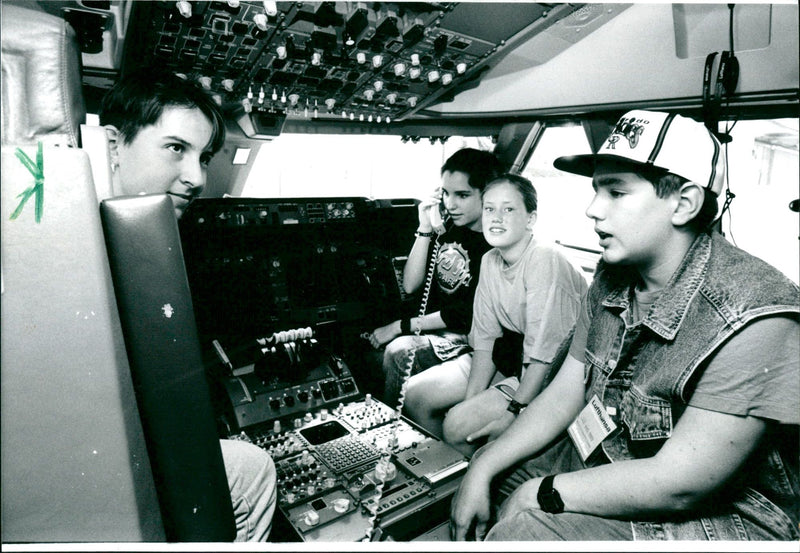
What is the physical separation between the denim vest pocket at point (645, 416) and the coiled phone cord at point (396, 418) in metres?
0.84

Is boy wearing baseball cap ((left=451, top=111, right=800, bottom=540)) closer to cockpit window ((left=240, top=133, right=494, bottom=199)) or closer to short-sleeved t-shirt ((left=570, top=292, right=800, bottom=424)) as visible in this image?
short-sleeved t-shirt ((left=570, top=292, right=800, bottom=424))

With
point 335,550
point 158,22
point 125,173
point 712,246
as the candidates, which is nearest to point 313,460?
point 335,550

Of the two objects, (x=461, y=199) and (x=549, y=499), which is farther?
(x=461, y=199)

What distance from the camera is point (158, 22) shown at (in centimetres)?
145

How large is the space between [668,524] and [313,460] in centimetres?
119

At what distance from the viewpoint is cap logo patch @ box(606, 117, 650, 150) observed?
3.99 ft

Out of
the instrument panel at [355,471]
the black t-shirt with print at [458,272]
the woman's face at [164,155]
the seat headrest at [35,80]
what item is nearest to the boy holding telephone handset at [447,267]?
the black t-shirt with print at [458,272]

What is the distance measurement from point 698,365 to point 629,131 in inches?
27.2

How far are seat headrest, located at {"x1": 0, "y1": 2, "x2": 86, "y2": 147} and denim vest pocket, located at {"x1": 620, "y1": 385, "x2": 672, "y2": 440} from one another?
147cm

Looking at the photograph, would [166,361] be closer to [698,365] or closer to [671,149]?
[698,365]

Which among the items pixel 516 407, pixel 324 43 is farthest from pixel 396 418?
pixel 324 43

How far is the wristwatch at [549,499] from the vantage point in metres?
1.15

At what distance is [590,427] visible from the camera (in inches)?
52.8

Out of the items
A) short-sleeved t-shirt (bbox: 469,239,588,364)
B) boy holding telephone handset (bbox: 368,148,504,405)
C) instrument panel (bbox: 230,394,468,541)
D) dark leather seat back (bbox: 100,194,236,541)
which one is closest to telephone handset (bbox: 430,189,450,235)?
boy holding telephone handset (bbox: 368,148,504,405)
